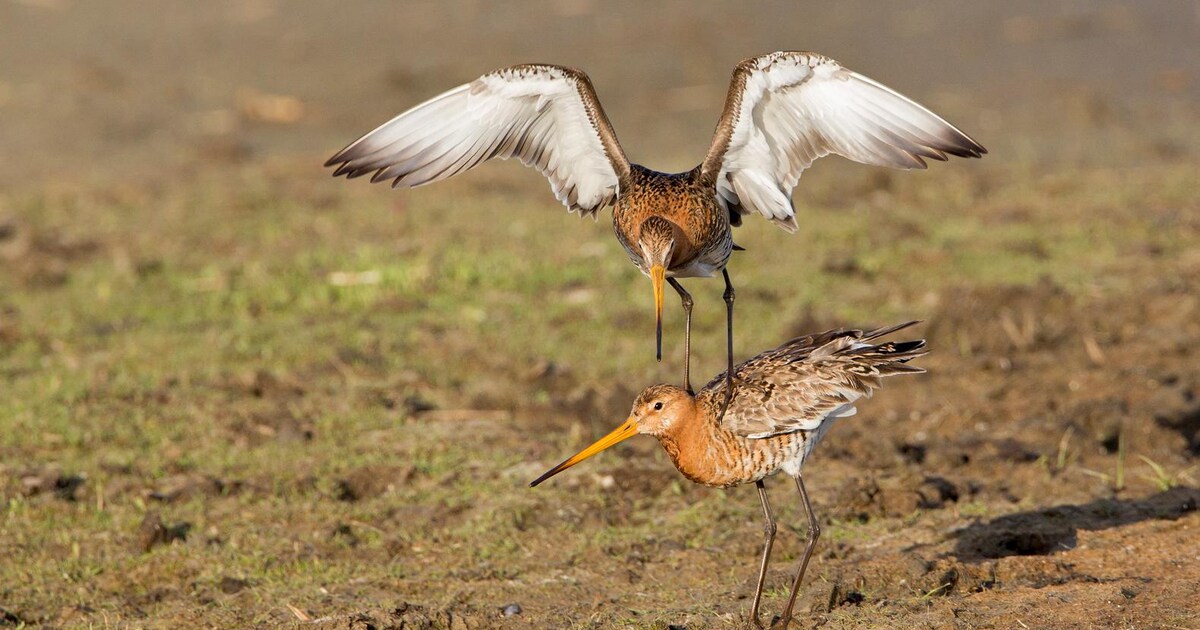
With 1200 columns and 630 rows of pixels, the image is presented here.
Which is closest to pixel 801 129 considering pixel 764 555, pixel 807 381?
pixel 807 381

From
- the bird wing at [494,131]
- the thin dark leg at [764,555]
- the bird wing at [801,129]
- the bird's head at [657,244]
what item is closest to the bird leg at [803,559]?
the thin dark leg at [764,555]

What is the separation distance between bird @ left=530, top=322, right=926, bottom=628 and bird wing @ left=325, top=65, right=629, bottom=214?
3.86 ft

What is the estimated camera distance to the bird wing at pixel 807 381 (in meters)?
5.73

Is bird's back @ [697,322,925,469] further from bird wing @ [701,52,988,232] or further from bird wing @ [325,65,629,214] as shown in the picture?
bird wing @ [325,65,629,214]

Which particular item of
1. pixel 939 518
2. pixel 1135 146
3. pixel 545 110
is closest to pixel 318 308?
pixel 545 110

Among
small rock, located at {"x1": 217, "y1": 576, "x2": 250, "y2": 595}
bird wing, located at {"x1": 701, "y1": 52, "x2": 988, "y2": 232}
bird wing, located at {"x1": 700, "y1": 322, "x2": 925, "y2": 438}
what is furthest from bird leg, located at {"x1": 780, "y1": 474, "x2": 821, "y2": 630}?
small rock, located at {"x1": 217, "y1": 576, "x2": 250, "y2": 595}

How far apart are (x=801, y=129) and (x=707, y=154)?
404mm

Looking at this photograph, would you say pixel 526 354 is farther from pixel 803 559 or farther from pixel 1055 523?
pixel 803 559

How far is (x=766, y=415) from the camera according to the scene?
5715 millimetres

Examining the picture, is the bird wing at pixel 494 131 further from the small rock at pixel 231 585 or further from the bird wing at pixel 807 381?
the small rock at pixel 231 585

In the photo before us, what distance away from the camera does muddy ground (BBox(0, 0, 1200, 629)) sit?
616cm

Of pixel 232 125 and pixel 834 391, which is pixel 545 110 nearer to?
pixel 834 391

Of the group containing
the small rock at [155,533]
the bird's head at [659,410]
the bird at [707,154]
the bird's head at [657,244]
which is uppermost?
the bird at [707,154]

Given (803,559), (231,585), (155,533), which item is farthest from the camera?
(155,533)
